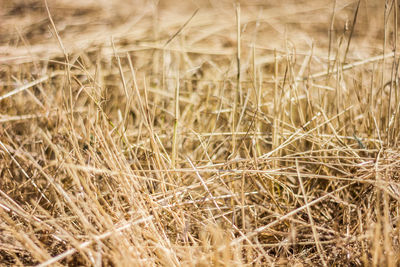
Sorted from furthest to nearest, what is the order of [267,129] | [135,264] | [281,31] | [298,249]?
[281,31] → [267,129] → [298,249] → [135,264]

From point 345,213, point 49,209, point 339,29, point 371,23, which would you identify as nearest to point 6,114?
point 49,209

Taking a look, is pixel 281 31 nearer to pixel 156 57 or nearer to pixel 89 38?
pixel 156 57

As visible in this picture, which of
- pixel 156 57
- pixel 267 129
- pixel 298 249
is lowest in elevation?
pixel 298 249

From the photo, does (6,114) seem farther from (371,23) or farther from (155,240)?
(371,23)

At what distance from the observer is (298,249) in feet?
1.90

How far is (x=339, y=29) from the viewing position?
1503mm

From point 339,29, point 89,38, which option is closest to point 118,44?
point 89,38

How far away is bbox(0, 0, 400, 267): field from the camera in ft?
1.68

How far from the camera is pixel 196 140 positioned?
0.82 meters

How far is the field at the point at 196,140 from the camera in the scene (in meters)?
0.51

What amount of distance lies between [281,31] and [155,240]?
4.03 ft

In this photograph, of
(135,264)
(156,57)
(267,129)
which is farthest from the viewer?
(156,57)

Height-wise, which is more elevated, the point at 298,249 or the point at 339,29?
the point at 339,29

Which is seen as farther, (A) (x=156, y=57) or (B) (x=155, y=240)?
(A) (x=156, y=57)
